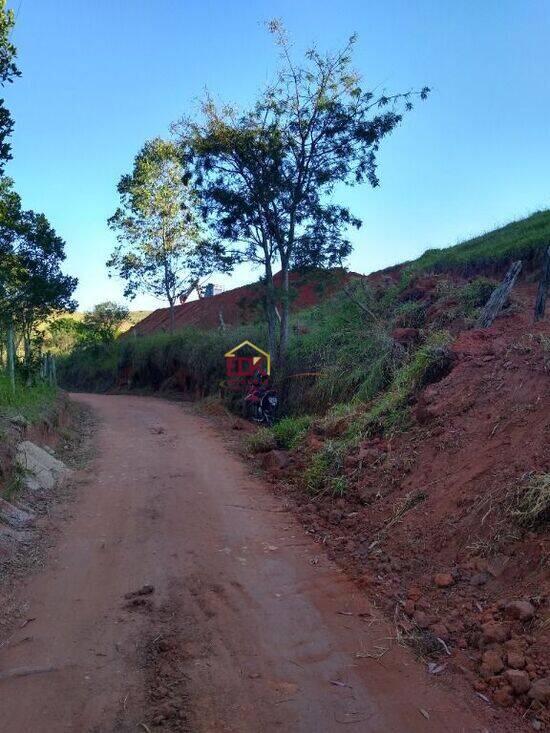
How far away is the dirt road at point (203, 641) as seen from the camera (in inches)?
127

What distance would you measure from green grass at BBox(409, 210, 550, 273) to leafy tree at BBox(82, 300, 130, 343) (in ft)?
63.9

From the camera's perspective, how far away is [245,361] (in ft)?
64.2

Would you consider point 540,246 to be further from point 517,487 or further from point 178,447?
point 517,487

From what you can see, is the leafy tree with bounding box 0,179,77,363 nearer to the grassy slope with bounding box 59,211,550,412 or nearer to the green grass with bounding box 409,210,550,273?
the grassy slope with bounding box 59,211,550,412

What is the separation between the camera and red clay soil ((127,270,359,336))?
17.2 m

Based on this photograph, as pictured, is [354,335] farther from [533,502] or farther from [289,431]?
[533,502]

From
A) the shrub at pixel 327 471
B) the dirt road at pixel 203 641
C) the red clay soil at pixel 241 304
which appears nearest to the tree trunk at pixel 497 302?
the shrub at pixel 327 471

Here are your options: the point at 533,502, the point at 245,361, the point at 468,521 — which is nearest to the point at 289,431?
the point at 468,521

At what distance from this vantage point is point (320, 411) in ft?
41.5

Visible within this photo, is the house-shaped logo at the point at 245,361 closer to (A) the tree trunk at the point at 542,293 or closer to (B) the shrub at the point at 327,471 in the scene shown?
(A) the tree trunk at the point at 542,293

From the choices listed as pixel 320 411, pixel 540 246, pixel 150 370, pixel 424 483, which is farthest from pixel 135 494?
pixel 150 370

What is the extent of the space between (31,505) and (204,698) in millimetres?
4257

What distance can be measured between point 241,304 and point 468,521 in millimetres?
12664

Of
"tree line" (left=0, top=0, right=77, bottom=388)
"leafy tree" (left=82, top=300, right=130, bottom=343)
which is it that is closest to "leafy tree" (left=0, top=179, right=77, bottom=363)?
"tree line" (left=0, top=0, right=77, bottom=388)
